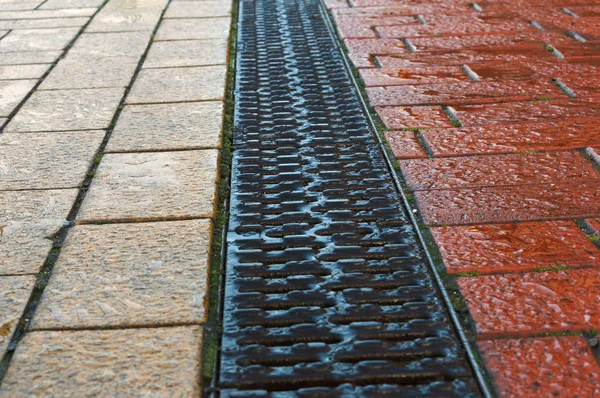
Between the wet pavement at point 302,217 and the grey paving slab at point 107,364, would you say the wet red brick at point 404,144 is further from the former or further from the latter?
the grey paving slab at point 107,364

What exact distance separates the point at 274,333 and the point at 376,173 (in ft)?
3.71

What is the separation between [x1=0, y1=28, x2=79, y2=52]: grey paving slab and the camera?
Answer: 15.9 feet

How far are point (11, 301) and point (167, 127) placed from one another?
1451mm

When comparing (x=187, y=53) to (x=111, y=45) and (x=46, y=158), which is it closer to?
(x=111, y=45)

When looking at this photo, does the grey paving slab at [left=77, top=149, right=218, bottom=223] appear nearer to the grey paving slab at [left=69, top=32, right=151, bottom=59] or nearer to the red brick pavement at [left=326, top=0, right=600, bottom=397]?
the red brick pavement at [left=326, top=0, right=600, bottom=397]

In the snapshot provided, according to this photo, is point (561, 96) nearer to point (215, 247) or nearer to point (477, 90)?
point (477, 90)

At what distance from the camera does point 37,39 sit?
5055mm

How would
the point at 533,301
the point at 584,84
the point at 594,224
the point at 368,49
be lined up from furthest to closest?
the point at 368,49
the point at 584,84
the point at 594,224
the point at 533,301

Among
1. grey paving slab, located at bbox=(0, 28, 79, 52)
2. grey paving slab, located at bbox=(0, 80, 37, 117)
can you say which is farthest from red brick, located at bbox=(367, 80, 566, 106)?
grey paving slab, located at bbox=(0, 28, 79, 52)

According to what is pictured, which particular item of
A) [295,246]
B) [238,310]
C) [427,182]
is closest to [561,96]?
[427,182]

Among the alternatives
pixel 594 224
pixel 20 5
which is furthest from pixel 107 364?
pixel 20 5

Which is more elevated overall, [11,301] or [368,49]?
[11,301]

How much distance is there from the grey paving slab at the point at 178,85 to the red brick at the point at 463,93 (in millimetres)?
872

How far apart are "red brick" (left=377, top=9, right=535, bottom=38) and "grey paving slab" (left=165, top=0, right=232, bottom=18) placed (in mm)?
1385
